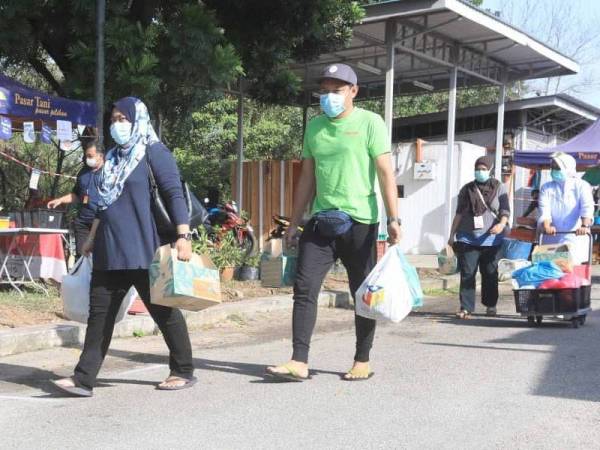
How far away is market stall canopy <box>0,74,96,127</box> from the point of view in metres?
8.79

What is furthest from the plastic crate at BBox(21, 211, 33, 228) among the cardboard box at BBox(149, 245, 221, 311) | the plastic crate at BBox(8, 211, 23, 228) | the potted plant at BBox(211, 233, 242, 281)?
the cardboard box at BBox(149, 245, 221, 311)

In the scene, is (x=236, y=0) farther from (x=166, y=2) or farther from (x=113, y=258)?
(x=113, y=258)

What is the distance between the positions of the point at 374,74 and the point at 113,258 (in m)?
13.4

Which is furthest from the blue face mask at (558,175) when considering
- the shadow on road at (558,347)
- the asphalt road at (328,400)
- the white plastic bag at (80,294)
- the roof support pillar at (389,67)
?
the roof support pillar at (389,67)

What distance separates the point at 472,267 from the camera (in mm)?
8945

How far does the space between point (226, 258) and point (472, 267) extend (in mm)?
3742

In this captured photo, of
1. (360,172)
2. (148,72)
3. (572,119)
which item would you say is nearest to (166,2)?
(148,72)

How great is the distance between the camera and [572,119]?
912 inches

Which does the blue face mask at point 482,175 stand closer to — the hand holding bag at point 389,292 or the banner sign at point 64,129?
the hand holding bag at point 389,292

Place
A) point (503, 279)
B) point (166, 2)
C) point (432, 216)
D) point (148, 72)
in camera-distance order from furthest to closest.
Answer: point (432, 216), point (503, 279), point (166, 2), point (148, 72)

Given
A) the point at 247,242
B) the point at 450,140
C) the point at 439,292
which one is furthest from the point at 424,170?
the point at 439,292

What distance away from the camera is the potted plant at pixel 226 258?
1112 centimetres

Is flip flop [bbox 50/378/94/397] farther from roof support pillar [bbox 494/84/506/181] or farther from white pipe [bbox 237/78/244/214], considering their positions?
roof support pillar [bbox 494/84/506/181]

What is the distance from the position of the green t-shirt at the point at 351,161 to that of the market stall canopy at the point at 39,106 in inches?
181
